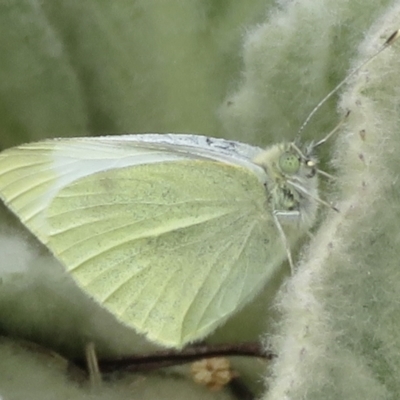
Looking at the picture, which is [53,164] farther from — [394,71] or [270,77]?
[394,71]

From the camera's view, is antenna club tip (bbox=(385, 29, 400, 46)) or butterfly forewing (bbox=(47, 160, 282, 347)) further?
butterfly forewing (bbox=(47, 160, 282, 347))

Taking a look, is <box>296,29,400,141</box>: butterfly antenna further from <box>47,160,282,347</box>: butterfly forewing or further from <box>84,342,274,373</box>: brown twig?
<box>84,342,274,373</box>: brown twig

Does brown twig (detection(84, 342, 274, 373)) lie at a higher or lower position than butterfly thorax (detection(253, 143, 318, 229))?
lower

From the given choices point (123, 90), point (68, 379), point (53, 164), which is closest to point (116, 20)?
point (123, 90)

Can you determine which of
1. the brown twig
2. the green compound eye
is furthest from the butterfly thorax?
the brown twig

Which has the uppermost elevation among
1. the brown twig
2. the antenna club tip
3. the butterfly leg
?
the butterfly leg

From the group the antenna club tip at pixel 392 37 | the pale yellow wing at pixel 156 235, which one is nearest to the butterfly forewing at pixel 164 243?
the pale yellow wing at pixel 156 235

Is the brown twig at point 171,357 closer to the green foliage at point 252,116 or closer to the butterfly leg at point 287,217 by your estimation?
the green foliage at point 252,116
